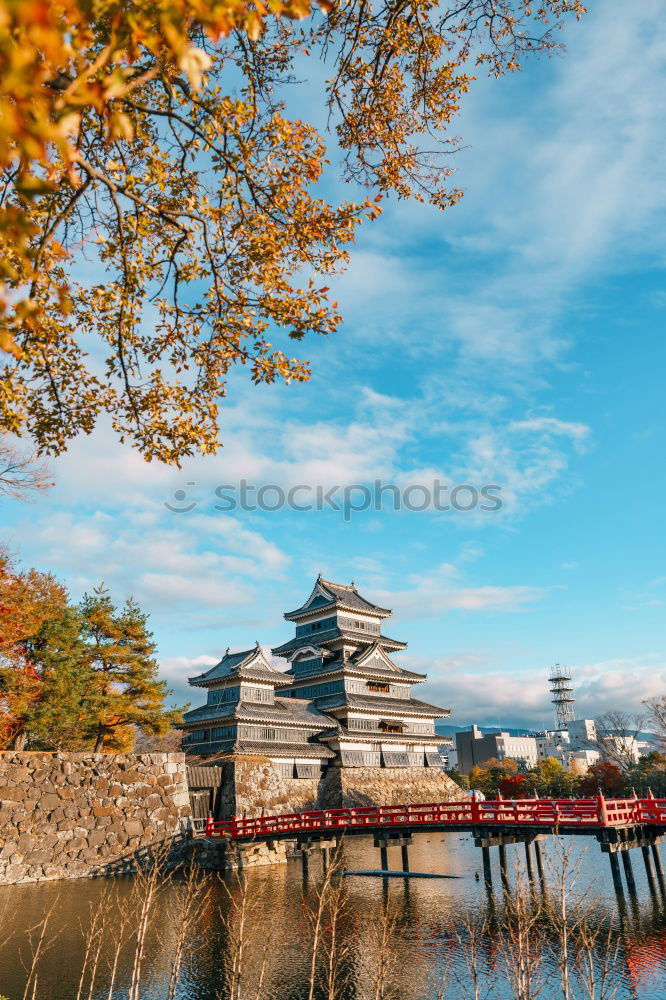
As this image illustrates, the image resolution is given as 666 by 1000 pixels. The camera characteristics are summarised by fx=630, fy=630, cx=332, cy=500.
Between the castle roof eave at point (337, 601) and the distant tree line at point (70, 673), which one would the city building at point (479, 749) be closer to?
the castle roof eave at point (337, 601)

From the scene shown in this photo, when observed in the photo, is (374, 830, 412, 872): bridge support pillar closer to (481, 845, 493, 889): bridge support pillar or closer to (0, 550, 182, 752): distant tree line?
(481, 845, 493, 889): bridge support pillar

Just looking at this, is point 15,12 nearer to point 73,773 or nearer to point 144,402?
point 144,402

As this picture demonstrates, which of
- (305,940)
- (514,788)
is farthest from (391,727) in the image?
(305,940)

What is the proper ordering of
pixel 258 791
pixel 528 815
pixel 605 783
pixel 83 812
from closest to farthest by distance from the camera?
1. pixel 528 815
2. pixel 83 812
3. pixel 258 791
4. pixel 605 783

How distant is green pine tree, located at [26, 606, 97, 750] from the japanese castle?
27.2 feet

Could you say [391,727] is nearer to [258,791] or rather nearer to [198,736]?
[258,791]

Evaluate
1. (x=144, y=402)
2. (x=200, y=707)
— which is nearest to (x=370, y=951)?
(x=144, y=402)

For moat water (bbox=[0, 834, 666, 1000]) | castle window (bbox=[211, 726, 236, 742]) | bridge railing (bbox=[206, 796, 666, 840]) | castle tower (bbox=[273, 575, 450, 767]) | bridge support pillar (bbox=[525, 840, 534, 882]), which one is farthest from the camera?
castle tower (bbox=[273, 575, 450, 767])

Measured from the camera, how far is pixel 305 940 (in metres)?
13.3

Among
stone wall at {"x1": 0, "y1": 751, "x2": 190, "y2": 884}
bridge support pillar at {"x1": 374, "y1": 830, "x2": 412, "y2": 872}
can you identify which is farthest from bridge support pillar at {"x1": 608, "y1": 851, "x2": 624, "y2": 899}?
stone wall at {"x1": 0, "y1": 751, "x2": 190, "y2": 884}

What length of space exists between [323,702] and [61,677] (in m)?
18.8

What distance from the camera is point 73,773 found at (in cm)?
2316

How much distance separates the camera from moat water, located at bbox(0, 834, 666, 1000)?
10.5m

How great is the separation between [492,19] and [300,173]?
3022mm
